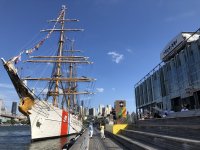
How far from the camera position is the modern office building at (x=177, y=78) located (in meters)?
29.7

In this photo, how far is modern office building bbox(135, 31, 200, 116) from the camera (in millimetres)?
29719

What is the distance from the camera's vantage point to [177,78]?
35.7 metres

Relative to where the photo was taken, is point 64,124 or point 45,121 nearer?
point 45,121

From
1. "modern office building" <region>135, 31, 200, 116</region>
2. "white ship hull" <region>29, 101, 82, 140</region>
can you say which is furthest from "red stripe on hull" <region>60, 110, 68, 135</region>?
"modern office building" <region>135, 31, 200, 116</region>

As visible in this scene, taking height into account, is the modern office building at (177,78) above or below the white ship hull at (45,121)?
above

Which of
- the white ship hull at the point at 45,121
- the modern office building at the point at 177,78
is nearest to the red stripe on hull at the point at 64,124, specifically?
the white ship hull at the point at 45,121

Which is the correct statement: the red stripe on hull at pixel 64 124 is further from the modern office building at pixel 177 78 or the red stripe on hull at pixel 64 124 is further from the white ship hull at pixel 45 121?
the modern office building at pixel 177 78

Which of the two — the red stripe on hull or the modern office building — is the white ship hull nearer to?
the red stripe on hull

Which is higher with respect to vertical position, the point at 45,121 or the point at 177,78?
the point at 177,78

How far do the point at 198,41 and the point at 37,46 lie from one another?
2117 cm

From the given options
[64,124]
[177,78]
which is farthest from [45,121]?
[177,78]

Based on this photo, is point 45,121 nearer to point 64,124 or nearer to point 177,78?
point 64,124

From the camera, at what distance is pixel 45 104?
31062 mm

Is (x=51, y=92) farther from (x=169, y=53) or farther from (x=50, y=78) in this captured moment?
(x=169, y=53)
